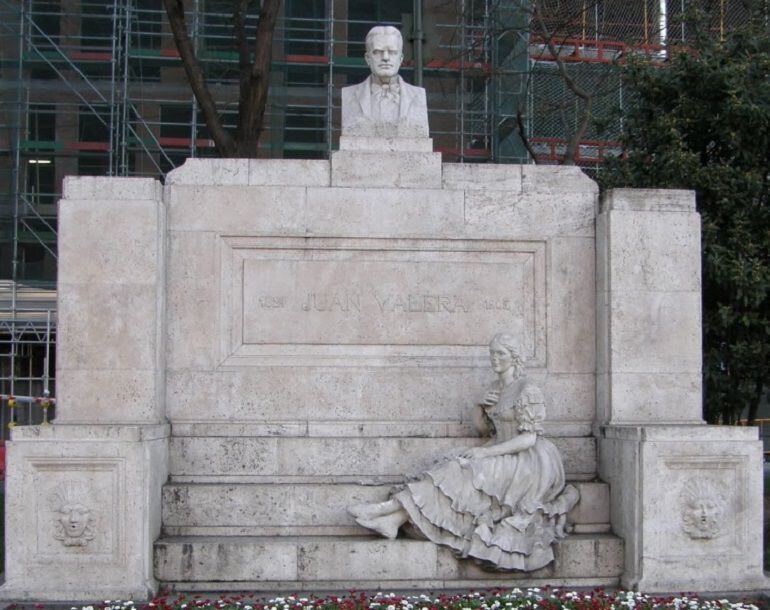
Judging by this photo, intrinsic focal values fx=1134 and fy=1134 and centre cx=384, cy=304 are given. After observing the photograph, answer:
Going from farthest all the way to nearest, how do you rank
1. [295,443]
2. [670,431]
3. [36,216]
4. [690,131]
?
[36,216], [690,131], [295,443], [670,431]

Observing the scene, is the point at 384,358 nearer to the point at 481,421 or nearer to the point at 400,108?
the point at 481,421

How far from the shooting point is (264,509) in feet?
31.6

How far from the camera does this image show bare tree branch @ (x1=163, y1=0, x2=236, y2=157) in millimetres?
16953

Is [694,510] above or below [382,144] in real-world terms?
below

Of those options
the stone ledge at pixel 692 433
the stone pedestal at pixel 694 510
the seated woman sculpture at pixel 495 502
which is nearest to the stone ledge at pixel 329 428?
the seated woman sculpture at pixel 495 502

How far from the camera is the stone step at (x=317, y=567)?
30.0ft

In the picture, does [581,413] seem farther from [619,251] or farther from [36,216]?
[36,216]

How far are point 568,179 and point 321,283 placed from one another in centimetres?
250

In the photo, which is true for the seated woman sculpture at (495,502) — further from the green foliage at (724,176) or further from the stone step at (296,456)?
the green foliage at (724,176)

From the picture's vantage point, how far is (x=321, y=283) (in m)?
10.3

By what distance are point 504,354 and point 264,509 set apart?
2.42 meters

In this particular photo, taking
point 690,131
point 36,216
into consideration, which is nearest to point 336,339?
point 690,131

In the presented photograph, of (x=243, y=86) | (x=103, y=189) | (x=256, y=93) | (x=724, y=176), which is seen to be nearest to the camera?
(x=103, y=189)

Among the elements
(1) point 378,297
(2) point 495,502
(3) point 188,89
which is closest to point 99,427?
(1) point 378,297
